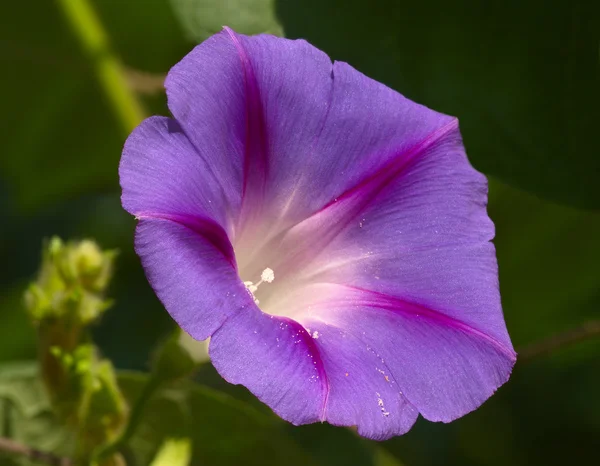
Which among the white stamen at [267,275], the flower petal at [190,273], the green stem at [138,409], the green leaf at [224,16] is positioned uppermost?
the green leaf at [224,16]

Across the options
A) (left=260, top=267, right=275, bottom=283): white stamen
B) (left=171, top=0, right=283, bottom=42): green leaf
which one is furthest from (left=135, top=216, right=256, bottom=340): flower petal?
(left=171, top=0, right=283, bottom=42): green leaf

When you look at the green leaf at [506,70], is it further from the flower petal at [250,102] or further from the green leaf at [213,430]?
the green leaf at [213,430]

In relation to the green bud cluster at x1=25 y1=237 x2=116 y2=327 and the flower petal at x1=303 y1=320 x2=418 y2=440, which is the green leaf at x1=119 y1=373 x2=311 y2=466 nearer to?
the green bud cluster at x1=25 y1=237 x2=116 y2=327

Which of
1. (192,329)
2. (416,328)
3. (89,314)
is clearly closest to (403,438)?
(416,328)

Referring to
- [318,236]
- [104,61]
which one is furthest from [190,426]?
[104,61]

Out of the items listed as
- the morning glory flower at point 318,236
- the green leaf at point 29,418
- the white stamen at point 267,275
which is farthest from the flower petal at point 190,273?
the green leaf at point 29,418

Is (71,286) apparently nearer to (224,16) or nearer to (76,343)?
(76,343)
